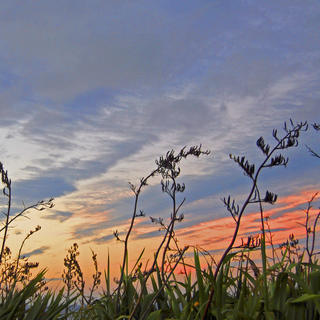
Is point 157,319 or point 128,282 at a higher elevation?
point 128,282

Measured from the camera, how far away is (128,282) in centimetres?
697

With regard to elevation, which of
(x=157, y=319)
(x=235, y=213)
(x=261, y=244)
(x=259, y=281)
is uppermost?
(x=235, y=213)

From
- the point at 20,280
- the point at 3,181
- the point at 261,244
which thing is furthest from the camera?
the point at 20,280

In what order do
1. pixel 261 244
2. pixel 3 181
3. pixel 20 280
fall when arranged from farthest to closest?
pixel 20 280 < pixel 3 181 < pixel 261 244

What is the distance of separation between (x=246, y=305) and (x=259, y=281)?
0.35 m

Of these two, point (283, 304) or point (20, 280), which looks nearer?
point (283, 304)

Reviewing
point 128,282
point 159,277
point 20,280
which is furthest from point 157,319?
point 20,280

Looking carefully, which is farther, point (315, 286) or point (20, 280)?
point (20, 280)

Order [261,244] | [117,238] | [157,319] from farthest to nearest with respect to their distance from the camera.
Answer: [117,238] < [157,319] < [261,244]

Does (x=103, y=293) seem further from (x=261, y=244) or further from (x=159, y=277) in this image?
(x=261, y=244)

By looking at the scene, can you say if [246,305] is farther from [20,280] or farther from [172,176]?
[20,280]

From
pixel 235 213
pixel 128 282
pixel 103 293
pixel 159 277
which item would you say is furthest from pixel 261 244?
pixel 103 293

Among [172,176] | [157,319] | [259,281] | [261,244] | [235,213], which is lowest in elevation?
[157,319]

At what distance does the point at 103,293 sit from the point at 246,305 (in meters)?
3.70
